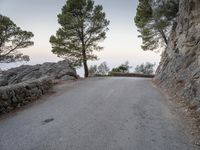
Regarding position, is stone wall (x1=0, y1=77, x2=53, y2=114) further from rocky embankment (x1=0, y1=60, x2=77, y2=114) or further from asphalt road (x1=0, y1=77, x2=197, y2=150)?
asphalt road (x1=0, y1=77, x2=197, y2=150)

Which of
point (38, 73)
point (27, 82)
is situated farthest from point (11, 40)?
point (27, 82)

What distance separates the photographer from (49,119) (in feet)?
20.0

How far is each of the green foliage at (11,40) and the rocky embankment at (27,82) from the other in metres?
1.30

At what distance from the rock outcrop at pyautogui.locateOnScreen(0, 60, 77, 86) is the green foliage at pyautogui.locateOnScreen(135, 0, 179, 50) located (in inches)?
371

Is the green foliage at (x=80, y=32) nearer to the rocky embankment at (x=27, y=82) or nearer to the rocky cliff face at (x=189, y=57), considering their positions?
the rocky embankment at (x=27, y=82)

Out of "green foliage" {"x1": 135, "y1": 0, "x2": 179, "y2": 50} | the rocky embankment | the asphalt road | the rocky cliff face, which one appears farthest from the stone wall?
"green foliage" {"x1": 135, "y1": 0, "x2": 179, "y2": 50}

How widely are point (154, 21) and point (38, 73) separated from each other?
13200mm

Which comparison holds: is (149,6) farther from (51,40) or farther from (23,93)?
(23,93)

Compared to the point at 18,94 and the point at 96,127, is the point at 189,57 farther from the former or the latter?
the point at 18,94

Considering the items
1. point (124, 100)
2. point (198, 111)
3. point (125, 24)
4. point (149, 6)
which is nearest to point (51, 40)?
point (125, 24)

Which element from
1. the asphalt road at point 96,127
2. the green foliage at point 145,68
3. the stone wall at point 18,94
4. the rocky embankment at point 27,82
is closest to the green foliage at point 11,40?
the rocky embankment at point 27,82

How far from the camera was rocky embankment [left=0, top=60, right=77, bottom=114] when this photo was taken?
295 inches

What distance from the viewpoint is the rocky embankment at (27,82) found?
24.6ft

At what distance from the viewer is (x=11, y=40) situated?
17391 millimetres
